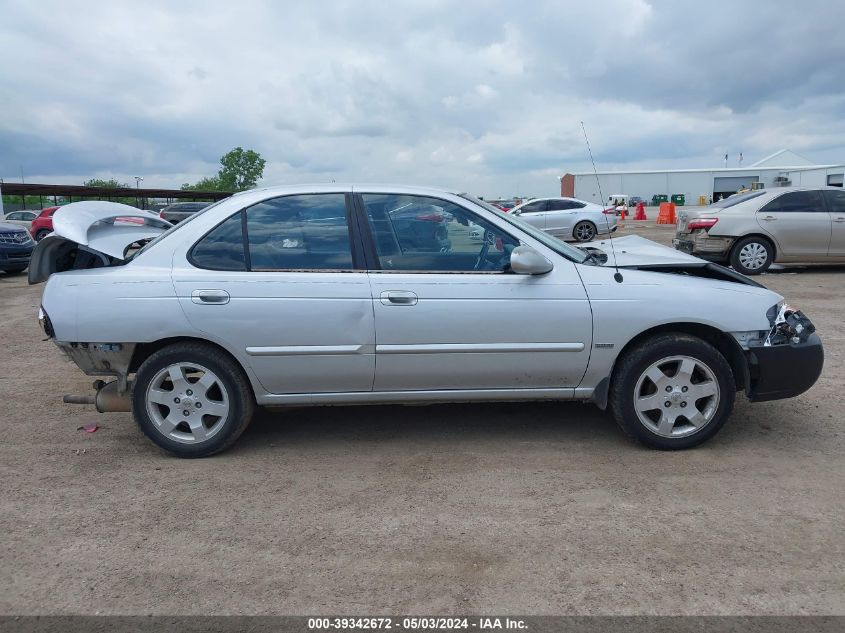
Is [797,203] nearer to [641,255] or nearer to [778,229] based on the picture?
[778,229]

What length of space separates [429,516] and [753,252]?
1007 centimetres

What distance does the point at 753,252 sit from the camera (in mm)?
11398

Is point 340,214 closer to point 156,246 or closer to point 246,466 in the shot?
point 156,246

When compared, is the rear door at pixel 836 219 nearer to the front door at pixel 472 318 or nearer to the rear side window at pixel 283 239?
the front door at pixel 472 318

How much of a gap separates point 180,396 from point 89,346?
619 mm

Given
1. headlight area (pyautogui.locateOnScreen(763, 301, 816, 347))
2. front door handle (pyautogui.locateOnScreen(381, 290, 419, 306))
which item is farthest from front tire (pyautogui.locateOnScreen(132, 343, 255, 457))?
headlight area (pyautogui.locateOnScreen(763, 301, 816, 347))

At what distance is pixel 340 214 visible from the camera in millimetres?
4113

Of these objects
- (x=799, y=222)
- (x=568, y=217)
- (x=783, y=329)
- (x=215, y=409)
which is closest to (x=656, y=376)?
(x=783, y=329)

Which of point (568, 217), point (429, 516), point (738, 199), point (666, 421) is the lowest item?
point (429, 516)

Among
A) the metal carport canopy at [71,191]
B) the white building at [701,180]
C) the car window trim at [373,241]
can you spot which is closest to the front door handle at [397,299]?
the car window trim at [373,241]

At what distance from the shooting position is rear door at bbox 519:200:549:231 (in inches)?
808

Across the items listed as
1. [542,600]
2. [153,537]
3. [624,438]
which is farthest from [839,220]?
[153,537]

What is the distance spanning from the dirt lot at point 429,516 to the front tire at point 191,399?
5.9 inches

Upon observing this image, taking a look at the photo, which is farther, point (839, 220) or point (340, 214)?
point (839, 220)
